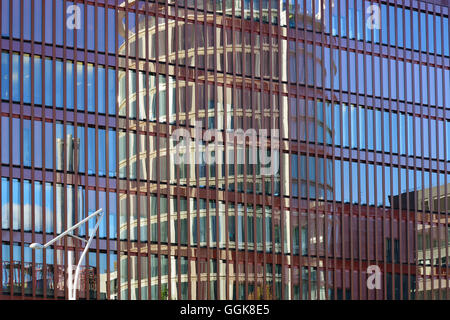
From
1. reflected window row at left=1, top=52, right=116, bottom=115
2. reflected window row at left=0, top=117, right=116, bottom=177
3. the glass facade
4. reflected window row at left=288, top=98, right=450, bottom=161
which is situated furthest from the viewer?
reflected window row at left=288, top=98, right=450, bottom=161

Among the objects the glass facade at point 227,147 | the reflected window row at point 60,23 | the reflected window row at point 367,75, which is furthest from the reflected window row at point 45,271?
the reflected window row at point 367,75

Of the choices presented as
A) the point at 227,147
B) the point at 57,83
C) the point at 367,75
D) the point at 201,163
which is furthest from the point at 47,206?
the point at 367,75

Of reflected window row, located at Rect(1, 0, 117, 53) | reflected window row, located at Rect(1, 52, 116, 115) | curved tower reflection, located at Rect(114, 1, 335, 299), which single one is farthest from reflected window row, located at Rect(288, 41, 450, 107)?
reflected window row, located at Rect(1, 52, 116, 115)

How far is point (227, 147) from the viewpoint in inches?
2419

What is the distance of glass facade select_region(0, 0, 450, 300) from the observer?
55812mm

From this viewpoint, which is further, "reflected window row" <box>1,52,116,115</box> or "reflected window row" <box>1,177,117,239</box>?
"reflected window row" <box>1,52,116,115</box>

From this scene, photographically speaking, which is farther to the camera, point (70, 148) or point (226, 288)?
point (226, 288)

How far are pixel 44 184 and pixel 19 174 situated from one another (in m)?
1.47

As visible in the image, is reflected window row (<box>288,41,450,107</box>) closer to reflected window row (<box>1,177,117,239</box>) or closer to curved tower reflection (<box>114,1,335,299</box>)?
curved tower reflection (<box>114,1,335,299</box>)

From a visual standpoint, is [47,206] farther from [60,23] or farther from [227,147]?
[227,147]

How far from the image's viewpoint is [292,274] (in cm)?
6300

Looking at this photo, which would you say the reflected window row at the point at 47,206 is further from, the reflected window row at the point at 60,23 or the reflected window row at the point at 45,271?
the reflected window row at the point at 60,23

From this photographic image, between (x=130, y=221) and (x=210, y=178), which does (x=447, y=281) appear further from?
(x=130, y=221)
